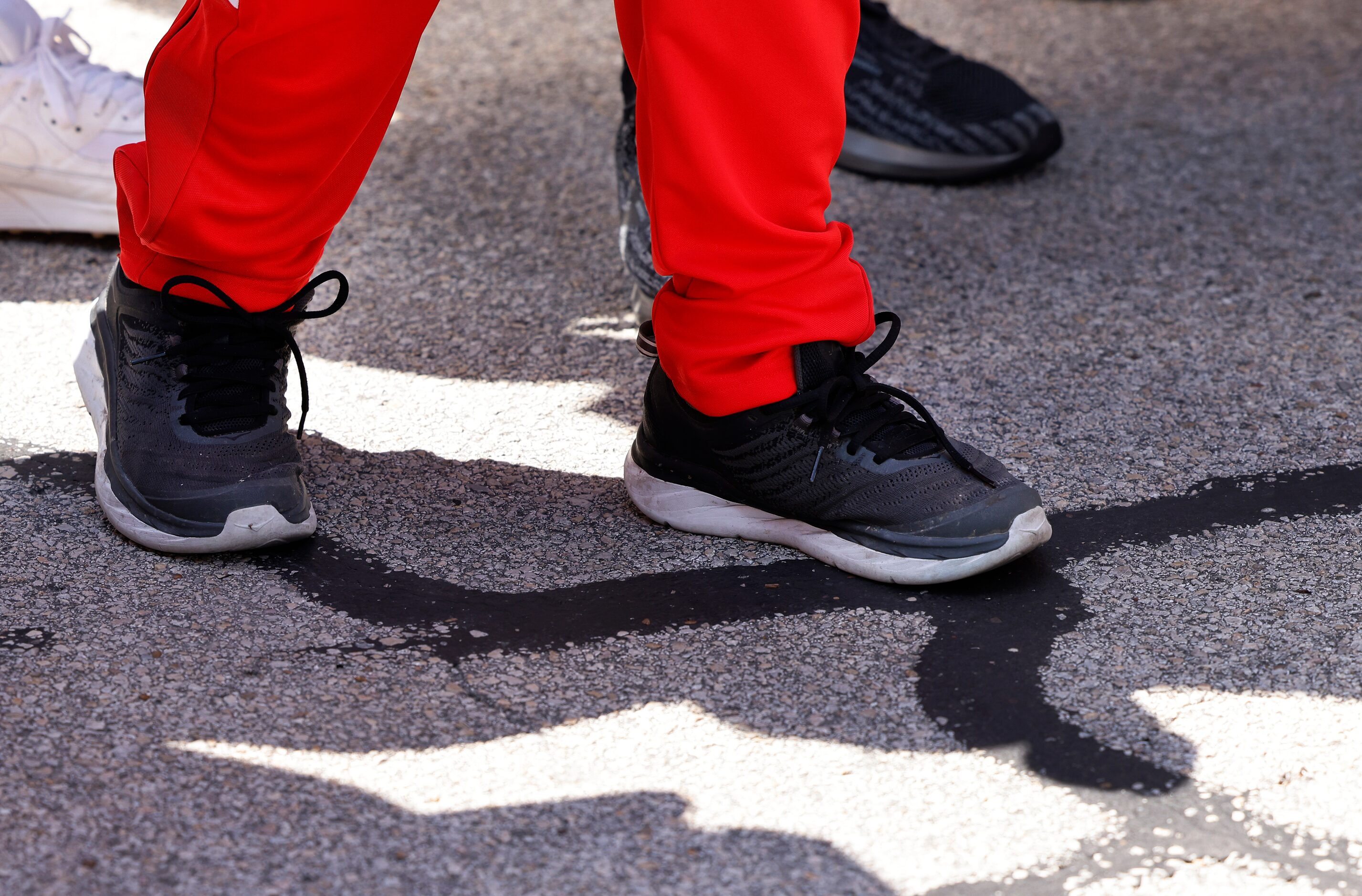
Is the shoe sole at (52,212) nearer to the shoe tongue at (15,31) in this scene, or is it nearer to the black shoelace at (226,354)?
the shoe tongue at (15,31)

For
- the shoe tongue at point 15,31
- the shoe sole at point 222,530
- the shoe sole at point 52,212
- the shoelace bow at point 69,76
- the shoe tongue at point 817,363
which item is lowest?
the shoe sole at point 52,212

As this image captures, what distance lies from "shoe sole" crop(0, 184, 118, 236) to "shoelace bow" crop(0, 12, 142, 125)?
0.13m

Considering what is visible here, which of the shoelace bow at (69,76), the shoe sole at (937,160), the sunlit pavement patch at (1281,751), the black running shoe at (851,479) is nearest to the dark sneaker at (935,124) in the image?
the shoe sole at (937,160)

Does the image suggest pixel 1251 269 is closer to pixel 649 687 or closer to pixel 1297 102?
pixel 1297 102

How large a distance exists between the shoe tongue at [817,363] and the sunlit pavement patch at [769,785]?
408 millimetres

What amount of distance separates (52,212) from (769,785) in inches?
66.5

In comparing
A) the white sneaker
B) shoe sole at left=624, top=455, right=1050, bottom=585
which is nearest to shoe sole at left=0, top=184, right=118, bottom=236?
the white sneaker

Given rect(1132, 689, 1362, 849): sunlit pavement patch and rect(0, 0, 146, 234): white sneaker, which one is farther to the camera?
rect(0, 0, 146, 234): white sneaker

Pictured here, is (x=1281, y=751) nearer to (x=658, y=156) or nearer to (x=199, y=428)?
(x=658, y=156)

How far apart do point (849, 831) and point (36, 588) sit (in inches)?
34.3

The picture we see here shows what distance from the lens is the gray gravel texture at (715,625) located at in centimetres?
105

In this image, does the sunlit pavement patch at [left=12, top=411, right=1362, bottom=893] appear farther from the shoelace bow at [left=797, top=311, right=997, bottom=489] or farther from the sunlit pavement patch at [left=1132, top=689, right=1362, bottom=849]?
the shoelace bow at [left=797, top=311, right=997, bottom=489]

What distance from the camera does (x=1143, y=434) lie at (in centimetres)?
175

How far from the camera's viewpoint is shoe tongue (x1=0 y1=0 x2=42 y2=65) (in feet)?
7.22
